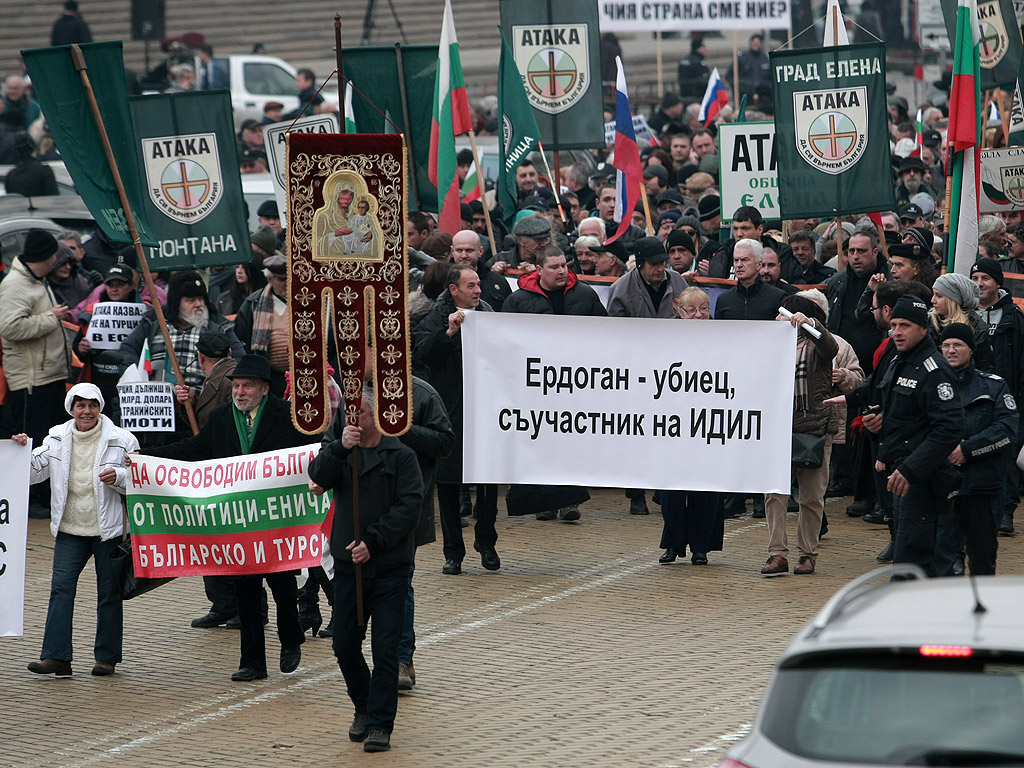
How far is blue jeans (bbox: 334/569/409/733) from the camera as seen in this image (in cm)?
817

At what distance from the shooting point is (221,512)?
32.0 feet

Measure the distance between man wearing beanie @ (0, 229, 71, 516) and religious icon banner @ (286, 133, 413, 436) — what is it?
241 inches

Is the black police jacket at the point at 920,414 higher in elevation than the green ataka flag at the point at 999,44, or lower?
lower

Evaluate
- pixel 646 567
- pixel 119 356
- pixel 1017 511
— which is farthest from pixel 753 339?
pixel 119 356

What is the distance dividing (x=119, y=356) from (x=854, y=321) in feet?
18.9

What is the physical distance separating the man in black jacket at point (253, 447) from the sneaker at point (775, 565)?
11.1 feet

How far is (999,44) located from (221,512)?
10.6m

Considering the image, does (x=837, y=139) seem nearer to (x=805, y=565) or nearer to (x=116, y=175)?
(x=805, y=565)

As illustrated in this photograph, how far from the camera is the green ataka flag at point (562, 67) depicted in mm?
17109

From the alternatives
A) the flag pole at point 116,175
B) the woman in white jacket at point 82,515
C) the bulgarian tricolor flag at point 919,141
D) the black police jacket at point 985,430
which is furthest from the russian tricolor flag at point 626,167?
the woman in white jacket at point 82,515

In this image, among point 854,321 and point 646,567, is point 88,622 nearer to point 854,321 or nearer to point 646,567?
point 646,567

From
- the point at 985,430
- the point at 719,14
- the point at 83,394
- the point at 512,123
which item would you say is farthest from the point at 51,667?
the point at 719,14

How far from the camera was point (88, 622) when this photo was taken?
11242mm

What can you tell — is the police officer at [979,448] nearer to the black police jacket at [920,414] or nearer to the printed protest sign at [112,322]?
the black police jacket at [920,414]
